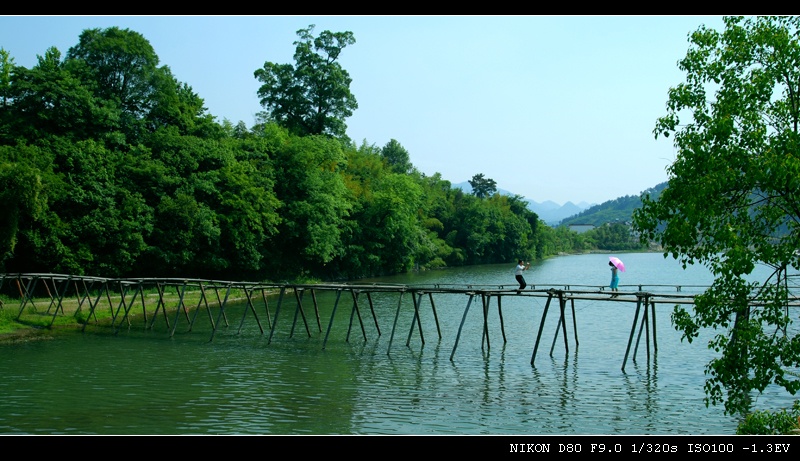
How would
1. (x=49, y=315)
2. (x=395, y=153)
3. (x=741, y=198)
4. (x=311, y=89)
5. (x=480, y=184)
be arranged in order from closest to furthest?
(x=741, y=198) → (x=49, y=315) → (x=311, y=89) → (x=395, y=153) → (x=480, y=184)

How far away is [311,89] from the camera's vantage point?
74438 mm

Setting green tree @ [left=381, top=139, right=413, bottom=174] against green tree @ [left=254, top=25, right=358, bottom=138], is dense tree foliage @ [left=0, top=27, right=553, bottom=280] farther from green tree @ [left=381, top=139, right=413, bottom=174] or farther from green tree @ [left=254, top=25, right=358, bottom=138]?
green tree @ [left=381, top=139, right=413, bottom=174]

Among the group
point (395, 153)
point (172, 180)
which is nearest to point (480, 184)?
point (395, 153)

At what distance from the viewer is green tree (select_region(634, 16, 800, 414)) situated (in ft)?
32.7

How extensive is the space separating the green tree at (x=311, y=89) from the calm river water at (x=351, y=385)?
44688 mm

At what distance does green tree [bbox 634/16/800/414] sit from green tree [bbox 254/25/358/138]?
64.9m

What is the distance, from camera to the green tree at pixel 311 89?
7375 centimetres

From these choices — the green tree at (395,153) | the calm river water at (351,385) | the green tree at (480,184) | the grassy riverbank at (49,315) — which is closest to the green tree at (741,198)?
the calm river water at (351,385)

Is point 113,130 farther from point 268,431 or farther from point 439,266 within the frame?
point 439,266

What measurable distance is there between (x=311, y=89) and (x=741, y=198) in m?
67.7

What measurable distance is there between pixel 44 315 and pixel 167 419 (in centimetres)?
2079

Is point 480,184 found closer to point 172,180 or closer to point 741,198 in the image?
point 172,180
